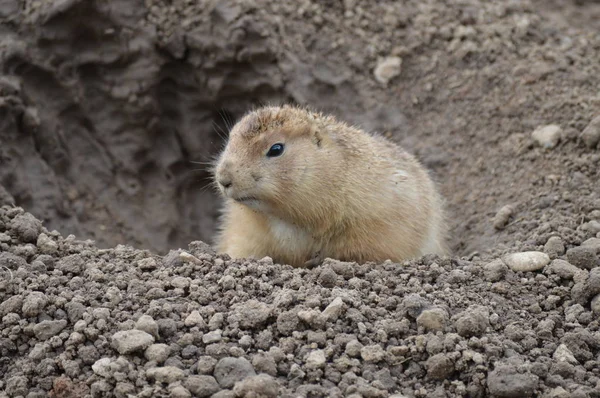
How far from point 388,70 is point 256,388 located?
5.94m

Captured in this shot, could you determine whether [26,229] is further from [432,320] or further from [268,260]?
[432,320]

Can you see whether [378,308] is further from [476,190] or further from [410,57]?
[410,57]

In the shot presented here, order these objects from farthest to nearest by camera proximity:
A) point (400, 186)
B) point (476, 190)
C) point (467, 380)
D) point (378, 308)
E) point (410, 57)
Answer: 1. point (410, 57)
2. point (476, 190)
3. point (400, 186)
4. point (378, 308)
5. point (467, 380)

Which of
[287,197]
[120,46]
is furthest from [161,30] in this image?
[287,197]

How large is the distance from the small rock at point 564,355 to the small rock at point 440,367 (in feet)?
2.17

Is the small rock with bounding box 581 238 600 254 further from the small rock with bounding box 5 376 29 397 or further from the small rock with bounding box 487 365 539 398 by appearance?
the small rock with bounding box 5 376 29 397

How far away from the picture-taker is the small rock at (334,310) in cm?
460

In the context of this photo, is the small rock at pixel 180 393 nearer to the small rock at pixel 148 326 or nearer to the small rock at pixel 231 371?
the small rock at pixel 231 371

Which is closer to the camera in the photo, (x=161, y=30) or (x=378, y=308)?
(x=378, y=308)

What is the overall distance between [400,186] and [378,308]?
2201 millimetres

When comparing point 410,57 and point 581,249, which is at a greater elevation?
point 410,57

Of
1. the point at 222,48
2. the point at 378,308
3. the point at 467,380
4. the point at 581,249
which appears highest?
the point at 222,48

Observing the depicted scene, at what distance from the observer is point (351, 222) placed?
642 cm

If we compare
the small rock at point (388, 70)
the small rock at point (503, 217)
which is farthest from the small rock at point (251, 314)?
the small rock at point (388, 70)
